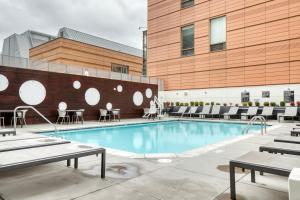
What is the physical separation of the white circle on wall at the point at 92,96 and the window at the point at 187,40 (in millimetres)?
8568

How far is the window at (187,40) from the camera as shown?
59.2 ft

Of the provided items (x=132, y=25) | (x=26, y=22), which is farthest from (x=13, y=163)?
(x=26, y=22)

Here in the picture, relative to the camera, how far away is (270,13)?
14250 mm

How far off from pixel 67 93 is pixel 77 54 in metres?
13.4

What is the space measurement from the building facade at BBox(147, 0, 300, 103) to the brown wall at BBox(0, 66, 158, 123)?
4.21m

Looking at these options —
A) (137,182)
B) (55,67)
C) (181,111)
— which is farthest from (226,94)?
(137,182)

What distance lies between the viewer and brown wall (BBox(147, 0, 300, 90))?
44.9 ft

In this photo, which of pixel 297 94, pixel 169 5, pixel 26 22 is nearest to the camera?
pixel 297 94

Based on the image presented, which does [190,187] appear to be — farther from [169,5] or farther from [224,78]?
[169,5]

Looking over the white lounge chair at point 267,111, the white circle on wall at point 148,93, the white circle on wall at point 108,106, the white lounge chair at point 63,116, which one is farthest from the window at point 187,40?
the white lounge chair at point 63,116

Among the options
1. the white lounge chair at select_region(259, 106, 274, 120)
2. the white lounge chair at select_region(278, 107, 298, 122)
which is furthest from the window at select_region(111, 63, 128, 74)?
the white lounge chair at select_region(278, 107, 298, 122)

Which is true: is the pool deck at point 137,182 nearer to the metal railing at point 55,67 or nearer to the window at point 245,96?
the metal railing at point 55,67

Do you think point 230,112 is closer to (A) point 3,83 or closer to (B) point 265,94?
(B) point 265,94

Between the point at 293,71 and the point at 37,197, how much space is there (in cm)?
1480
